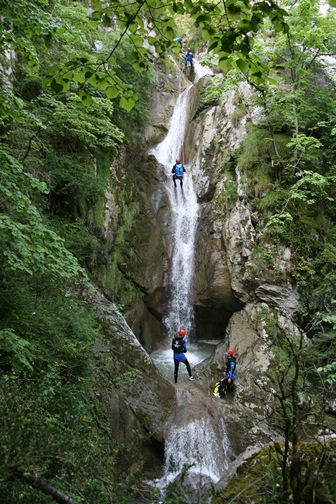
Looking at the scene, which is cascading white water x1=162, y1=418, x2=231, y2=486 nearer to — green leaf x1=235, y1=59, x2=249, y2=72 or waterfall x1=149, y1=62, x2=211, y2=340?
waterfall x1=149, y1=62, x2=211, y2=340

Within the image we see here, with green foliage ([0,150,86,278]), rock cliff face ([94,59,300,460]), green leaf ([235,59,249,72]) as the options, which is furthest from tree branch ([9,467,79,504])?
rock cliff face ([94,59,300,460])

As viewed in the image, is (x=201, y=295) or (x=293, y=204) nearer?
(x=293, y=204)

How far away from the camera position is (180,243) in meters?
13.9

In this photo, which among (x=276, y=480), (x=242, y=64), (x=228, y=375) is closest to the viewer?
(x=276, y=480)

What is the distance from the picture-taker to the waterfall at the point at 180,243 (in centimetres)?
1300

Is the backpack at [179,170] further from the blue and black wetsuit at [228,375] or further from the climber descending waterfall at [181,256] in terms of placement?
the blue and black wetsuit at [228,375]

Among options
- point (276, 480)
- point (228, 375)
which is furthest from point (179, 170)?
point (276, 480)

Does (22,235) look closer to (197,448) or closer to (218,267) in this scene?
(197,448)

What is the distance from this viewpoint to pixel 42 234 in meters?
4.33

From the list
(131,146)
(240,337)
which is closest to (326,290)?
(240,337)

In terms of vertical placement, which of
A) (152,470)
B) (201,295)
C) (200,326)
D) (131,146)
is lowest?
(152,470)

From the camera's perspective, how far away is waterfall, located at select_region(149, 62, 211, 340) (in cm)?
1300

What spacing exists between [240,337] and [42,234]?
7286mm

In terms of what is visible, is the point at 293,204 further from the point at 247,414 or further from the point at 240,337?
the point at 247,414
